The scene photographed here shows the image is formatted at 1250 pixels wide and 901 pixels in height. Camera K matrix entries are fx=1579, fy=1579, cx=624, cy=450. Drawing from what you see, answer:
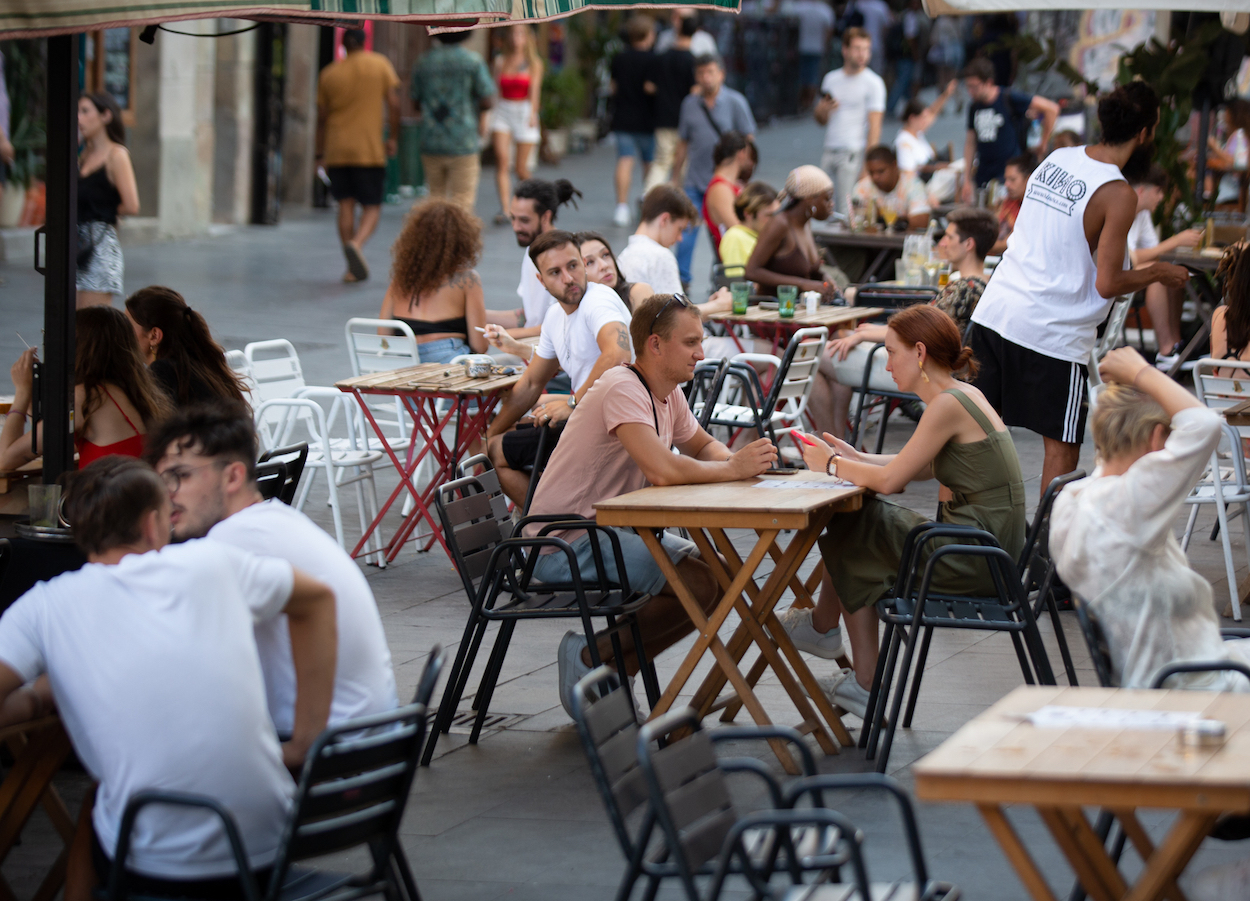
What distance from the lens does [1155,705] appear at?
297cm

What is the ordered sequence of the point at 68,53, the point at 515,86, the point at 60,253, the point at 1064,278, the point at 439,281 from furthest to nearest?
1. the point at 515,86
2. the point at 439,281
3. the point at 1064,278
4. the point at 60,253
5. the point at 68,53

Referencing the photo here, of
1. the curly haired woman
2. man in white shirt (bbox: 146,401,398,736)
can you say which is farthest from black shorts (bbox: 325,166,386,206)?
man in white shirt (bbox: 146,401,398,736)

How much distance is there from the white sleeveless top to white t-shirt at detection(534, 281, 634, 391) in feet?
5.31

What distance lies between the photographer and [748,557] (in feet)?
15.4

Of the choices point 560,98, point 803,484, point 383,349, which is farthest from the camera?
point 560,98

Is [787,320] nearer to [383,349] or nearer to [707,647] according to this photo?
[383,349]

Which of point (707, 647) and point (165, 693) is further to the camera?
point (707, 647)

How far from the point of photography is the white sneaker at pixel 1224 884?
300 centimetres

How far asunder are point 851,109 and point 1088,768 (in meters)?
13.7

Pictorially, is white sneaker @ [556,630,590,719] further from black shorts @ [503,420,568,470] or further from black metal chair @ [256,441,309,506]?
black shorts @ [503,420,568,470]

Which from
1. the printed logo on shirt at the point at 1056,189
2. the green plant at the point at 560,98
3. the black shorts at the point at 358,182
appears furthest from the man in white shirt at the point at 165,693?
the green plant at the point at 560,98

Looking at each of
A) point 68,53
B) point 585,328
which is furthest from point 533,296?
point 68,53

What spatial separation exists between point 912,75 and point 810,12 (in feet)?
8.20

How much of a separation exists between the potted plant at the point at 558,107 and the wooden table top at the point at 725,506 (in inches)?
672
